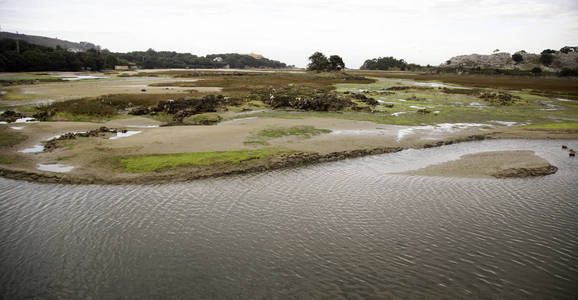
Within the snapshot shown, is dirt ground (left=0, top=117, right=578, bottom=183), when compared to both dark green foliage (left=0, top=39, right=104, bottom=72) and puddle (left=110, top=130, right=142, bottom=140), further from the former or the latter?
Answer: dark green foliage (left=0, top=39, right=104, bottom=72)

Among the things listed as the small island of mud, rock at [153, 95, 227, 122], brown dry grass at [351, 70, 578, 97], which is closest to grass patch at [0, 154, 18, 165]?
rock at [153, 95, 227, 122]

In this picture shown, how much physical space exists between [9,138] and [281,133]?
19.4 metres

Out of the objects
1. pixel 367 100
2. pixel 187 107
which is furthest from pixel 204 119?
pixel 367 100

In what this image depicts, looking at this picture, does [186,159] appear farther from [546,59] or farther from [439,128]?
[546,59]

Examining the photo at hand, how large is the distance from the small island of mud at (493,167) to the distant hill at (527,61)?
6273 inches

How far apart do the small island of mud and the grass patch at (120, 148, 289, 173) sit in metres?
9.48

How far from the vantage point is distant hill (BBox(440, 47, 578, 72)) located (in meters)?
156

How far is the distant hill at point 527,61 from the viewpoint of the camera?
15625 cm

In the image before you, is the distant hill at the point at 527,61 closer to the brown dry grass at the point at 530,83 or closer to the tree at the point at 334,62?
the brown dry grass at the point at 530,83

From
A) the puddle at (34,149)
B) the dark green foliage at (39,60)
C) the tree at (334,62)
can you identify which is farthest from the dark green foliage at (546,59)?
the dark green foliage at (39,60)

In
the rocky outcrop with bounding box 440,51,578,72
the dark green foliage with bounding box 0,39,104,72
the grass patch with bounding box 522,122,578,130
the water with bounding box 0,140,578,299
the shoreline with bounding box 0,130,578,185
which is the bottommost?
the water with bounding box 0,140,578,299

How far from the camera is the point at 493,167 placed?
18.6 metres

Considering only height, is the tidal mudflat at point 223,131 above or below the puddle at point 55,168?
above

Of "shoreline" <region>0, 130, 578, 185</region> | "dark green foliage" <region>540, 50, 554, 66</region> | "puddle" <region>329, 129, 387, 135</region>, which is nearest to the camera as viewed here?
"shoreline" <region>0, 130, 578, 185</region>
